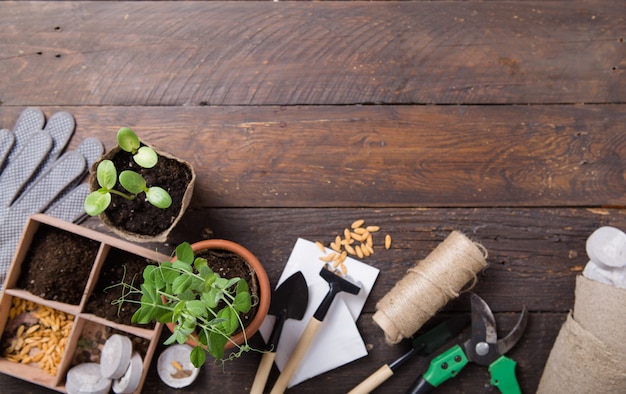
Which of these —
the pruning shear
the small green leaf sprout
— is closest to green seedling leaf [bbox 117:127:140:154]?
the small green leaf sprout

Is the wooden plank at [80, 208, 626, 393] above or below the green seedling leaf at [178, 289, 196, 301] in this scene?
below

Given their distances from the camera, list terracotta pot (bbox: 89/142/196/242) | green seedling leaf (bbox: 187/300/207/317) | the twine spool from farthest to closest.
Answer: the twine spool, terracotta pot (bbox: 89/142/196/242), green seedling leaf (bbox: 187/300/207/317)

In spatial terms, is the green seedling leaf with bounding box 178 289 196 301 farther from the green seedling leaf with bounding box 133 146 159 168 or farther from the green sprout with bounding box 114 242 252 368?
the green seedling leaf with bounding box 133 146 159 168

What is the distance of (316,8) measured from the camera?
1.31 meters

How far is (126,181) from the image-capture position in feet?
3.11


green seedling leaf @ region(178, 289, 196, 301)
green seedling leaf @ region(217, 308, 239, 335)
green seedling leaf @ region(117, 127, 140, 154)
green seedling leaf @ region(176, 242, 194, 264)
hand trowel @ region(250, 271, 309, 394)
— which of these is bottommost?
hand trowel @ region(250, 271, 309, 394)

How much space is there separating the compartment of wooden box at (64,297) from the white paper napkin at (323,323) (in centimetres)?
28

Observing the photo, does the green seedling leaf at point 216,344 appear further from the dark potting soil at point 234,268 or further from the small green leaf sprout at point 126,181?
the small green leaf sprout at point 126,181

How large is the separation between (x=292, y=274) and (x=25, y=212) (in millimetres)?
611

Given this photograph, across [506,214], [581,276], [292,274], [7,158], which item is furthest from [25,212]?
[581,276]

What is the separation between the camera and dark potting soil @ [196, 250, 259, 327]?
1.06m

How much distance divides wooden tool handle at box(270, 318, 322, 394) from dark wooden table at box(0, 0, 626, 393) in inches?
2.9

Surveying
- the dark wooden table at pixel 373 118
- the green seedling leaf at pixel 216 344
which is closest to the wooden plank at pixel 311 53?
the dark wooden table at pixel 373 118

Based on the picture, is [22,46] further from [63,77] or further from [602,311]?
[602,311]
